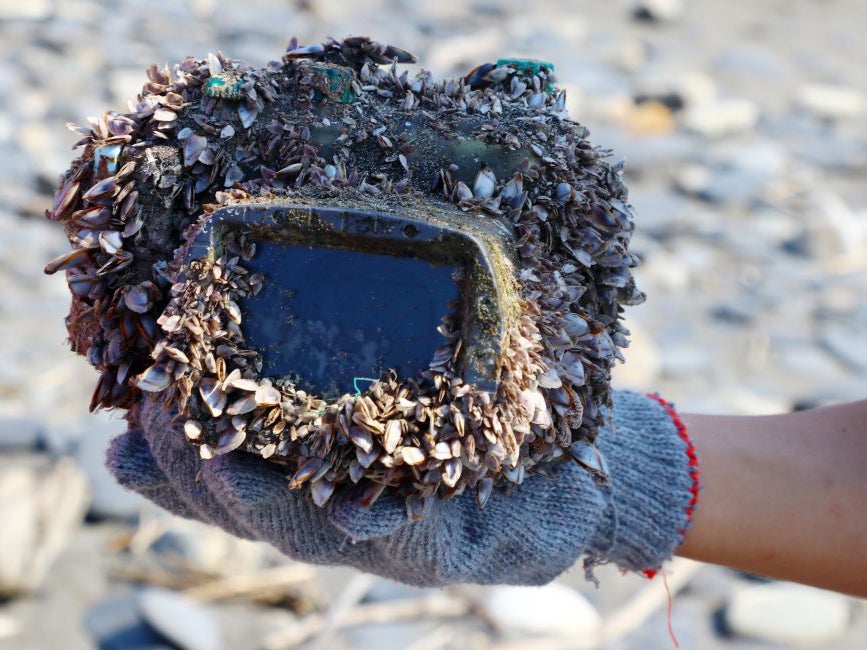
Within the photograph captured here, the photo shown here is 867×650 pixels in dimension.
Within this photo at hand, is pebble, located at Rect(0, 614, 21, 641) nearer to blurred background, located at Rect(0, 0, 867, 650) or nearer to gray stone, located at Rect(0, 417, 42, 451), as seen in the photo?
blurred background, located at Rect(0, 0, 867, 650)

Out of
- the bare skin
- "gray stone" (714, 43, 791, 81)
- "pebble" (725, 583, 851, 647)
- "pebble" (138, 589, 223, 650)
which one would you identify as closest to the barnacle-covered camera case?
the bare skin

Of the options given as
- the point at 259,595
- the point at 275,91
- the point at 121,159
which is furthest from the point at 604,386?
the point at 259,595

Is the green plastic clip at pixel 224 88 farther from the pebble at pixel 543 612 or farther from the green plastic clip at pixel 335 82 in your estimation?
the pebble at pixel 543 612

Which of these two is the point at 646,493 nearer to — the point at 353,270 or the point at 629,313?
the point at 353,270

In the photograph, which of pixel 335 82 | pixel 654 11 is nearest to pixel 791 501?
pixel 335 82

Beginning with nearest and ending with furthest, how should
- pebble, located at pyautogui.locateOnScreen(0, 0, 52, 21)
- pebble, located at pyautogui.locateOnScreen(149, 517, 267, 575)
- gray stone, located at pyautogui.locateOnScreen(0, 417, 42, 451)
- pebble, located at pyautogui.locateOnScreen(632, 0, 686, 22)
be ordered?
pebble, located at pyautogui.locateOnScreen(149, 517, 267, 575) < gray stone, located at pyautogui.locateOnScreen(0, 417, 42, 451) < pebble, located at pyautogui.locateOnScreen(0, 0, 52, 21) < pebble, located at pyautogui.locateOnScreen(632, 0, 686, 22)

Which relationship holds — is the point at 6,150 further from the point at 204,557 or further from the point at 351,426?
the point at 351,426
